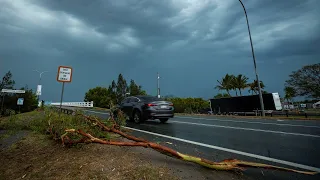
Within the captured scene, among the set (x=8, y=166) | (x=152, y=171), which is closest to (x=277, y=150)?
(x=152, y=171)

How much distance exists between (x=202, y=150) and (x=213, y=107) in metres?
26.2

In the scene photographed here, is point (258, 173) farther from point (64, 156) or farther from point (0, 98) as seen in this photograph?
point (0, 98)

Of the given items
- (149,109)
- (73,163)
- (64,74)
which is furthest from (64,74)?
(73,163)

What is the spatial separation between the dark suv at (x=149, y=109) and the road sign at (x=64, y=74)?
364 centimetres

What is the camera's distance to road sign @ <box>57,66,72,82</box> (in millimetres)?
8734

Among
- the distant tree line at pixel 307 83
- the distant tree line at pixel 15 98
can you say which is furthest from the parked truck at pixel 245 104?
the distant tree line at pixel 15 98

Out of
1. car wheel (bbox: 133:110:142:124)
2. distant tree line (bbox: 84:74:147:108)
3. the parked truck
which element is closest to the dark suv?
car wheel (bbox: 133:110:142:124)

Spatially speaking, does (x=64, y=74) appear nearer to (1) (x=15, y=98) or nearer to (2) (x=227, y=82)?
(1) (x=15, y=98)

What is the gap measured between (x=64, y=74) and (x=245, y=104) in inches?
906

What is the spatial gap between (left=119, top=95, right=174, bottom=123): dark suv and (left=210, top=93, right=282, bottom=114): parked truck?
17.5 metres

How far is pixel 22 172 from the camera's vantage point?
110 inches

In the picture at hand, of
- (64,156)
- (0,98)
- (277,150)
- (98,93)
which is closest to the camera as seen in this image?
(64,156)

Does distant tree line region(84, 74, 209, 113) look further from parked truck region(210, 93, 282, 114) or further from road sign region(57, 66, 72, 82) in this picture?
road sign region(57, 66, 72, 82)

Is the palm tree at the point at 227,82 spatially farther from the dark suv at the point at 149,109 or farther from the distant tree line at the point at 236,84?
the dark suv at the point at 149,109
